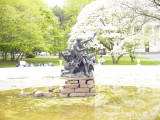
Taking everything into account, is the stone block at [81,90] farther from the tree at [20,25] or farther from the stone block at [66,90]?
the tree at [20,25]

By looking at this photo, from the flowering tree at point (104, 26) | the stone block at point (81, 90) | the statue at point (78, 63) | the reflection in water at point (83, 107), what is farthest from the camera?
the flowering tree at point (104, 26)

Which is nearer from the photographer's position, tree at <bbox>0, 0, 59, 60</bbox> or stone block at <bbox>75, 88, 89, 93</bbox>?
stone block at <bbox>75, 88, 89, 93</bbox>

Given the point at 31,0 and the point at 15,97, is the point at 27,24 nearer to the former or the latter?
the point at 31,0

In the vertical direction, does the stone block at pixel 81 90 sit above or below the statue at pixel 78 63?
below

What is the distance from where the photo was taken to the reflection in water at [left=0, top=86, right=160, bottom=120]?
6.16 meters

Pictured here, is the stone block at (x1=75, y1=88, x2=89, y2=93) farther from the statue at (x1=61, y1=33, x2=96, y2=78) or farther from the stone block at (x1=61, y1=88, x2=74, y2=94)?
the statue at (x1=61, y1=33, x2=96, y2=78)

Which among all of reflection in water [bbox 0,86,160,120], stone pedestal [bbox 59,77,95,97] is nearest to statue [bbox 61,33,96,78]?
stone pedestal [bbox 59,77,95,97]

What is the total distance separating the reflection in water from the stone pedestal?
365 millimetres

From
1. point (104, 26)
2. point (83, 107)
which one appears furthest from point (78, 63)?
point (104, 26)

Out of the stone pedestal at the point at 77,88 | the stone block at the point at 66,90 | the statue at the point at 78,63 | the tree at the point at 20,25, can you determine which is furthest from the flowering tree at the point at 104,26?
the stone block at the point at 66,90

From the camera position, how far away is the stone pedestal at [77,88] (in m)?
9.06

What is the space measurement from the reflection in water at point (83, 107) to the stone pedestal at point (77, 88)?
36 cm

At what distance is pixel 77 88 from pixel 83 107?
2.01m

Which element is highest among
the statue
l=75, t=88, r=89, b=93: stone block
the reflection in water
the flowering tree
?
the flowering tree
